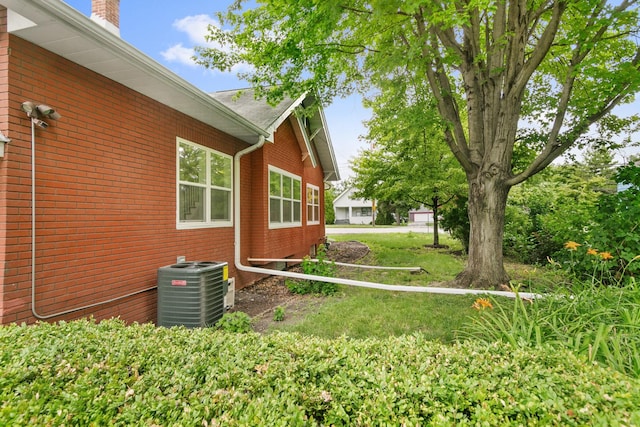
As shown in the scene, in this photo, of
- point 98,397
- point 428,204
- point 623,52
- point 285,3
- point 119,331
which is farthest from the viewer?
point 428,204

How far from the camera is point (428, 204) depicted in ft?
53.1

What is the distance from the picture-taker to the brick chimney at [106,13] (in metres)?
5.67

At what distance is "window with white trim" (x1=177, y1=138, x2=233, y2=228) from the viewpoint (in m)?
5.85

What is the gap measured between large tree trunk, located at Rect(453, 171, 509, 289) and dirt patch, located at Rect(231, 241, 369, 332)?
11.2ft

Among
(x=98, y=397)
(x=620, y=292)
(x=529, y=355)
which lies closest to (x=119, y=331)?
(x=98, y=397)

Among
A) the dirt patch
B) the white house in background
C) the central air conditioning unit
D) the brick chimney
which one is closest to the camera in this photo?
the central air conditioning unit

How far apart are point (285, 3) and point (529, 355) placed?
6357 mm

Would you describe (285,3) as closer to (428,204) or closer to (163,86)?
(163,86)

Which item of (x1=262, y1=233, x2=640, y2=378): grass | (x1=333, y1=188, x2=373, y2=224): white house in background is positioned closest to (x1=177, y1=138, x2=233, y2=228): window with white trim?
(x1=262, y1=233, x2=640, y2=378): grass

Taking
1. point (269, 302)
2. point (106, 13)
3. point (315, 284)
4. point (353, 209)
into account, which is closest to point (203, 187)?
point (269, 302)

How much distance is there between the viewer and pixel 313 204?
13.7 meters

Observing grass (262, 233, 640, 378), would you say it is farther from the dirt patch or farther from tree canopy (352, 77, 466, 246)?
tree canopy (352, 77, 466, 246)

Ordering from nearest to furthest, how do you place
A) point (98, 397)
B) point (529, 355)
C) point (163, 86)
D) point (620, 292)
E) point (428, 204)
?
point (98, 397)
point (529, 355)
point (620, 292)
point (163, 86)
point (428, 204)

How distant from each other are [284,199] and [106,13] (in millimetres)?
5822
